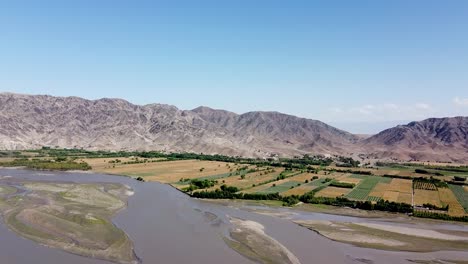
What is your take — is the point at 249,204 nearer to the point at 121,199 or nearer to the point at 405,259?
the point at 121,199

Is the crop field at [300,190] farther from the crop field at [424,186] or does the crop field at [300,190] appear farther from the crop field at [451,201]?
the crop field at [424,186]

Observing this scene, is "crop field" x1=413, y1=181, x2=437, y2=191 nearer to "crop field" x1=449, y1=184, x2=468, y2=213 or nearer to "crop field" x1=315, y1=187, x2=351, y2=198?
"crop field" x1=449, y1=184, x2=468, y2=213

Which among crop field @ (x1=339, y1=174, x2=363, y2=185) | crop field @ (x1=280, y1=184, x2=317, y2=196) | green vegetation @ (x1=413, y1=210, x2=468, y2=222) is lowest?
green vegetation @ (x1=413, y1=210, x2=468, y2=222)

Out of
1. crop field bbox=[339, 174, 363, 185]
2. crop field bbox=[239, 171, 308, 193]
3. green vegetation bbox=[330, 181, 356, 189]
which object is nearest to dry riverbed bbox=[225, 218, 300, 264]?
crop field bbox=[239, 171, 308, 193]

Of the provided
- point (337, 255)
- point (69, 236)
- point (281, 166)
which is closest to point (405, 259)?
point (337, 255)

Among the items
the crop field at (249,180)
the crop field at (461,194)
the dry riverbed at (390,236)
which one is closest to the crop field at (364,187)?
the crop field at (461,194)

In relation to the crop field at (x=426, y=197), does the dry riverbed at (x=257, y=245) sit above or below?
below
